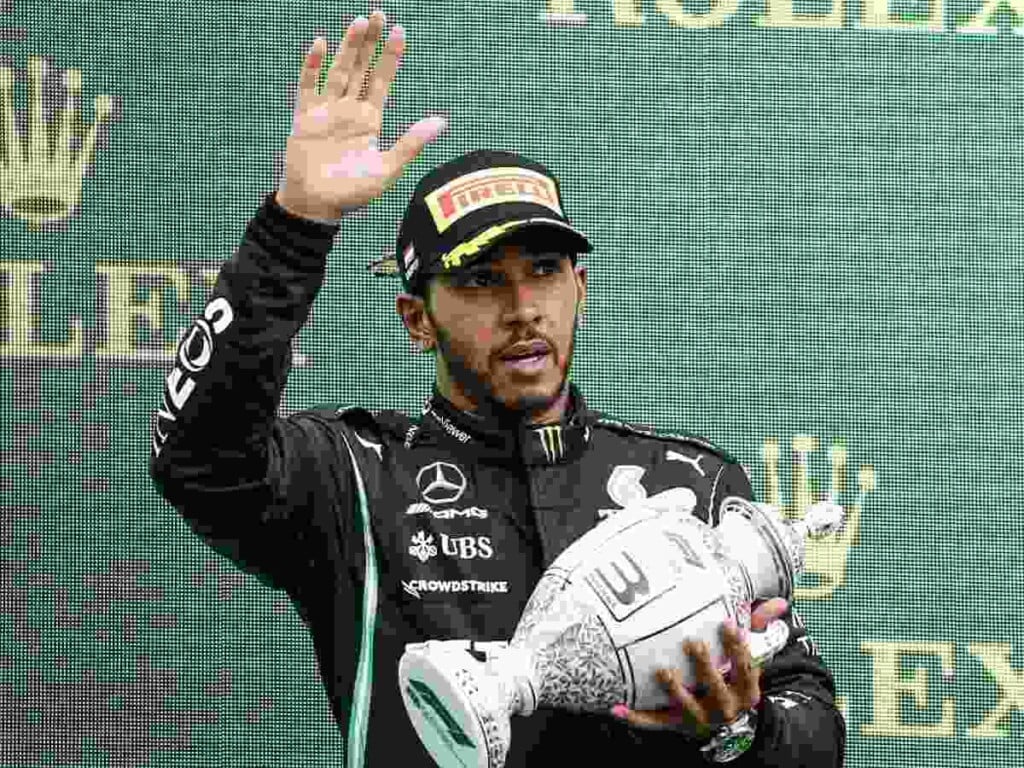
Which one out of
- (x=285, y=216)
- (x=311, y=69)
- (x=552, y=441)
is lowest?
(x=552, y=441)

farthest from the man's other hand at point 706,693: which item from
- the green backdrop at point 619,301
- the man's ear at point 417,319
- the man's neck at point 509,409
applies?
the green backdrop at point 619,301

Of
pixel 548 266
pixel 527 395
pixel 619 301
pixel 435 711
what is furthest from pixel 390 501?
pixel 619 301

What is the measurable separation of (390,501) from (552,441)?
0.50 feet

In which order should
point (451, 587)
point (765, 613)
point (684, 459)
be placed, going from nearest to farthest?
point (765, 613)
point (451, 587)
point (684, 459)

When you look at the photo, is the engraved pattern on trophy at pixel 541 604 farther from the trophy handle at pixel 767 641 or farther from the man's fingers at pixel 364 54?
the man's fingers at pixel 364 54

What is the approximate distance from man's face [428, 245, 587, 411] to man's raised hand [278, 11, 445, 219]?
0.61 feet

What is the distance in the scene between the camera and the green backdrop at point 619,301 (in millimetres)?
2486

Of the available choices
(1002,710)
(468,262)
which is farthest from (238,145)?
(1002,710)

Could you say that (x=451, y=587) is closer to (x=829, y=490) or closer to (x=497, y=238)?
(x=497, y=238)

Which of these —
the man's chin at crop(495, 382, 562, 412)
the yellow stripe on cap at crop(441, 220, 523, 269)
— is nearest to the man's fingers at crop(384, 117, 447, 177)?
the yellow stripe on cap at crop(441, 220, 523, 269)

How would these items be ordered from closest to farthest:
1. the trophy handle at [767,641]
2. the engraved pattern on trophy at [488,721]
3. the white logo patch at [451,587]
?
the engraved pattern on trophy at [488,721], the trophy handle at [767,641], the white logo patch at [451,587]

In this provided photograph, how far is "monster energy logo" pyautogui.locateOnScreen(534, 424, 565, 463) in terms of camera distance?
6.30 ft

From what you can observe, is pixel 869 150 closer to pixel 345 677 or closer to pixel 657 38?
pixel 657 38

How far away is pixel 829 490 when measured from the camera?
2.60 metres
